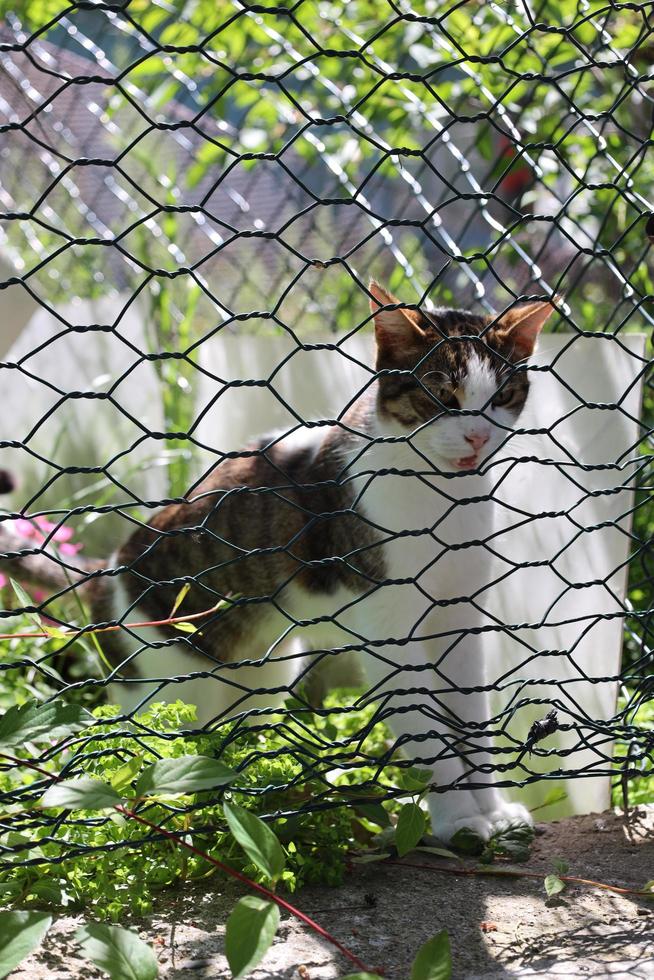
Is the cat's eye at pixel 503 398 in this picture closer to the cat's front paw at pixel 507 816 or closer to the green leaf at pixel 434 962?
the cat's front paw at pixel 507 816

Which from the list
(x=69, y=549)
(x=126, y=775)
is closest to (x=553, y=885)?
(x=126, y=775)

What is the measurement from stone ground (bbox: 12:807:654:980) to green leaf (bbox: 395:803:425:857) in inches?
3.3

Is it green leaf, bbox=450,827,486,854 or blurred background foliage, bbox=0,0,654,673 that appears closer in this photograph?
green leaf, bbox=450,827,486,854

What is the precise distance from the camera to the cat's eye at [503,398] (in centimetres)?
184

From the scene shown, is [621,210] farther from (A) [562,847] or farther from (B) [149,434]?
(B) [149,434]

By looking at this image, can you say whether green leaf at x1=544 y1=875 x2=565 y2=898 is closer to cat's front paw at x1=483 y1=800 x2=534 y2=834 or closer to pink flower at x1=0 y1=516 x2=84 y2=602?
cat's front paw at x1=483 y1=800 x2=534 y2=834

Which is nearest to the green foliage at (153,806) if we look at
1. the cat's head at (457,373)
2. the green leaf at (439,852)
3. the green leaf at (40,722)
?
the green leaf at (40,722)

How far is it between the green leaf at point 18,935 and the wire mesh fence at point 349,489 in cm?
12

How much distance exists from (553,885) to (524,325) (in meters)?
0.94

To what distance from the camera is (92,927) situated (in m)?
1.12

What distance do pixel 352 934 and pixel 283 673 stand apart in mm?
1097

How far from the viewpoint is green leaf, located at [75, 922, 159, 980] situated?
109cm

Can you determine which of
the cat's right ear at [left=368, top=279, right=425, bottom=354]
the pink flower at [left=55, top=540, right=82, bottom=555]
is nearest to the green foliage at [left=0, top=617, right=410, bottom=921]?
the cat's right ear at [left=368, top=279, right=425, bottom=354]

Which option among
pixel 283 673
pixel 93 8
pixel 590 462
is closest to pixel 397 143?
pixel 590 462
